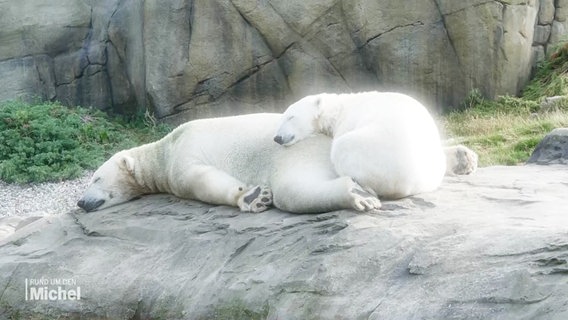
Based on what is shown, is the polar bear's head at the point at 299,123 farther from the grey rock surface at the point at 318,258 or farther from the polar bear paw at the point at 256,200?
the grey rock surface at the point at 318,258

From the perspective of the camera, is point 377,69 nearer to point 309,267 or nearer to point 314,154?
point 314,154

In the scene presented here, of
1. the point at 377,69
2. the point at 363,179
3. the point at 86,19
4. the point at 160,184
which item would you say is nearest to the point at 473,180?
the point at 363,179


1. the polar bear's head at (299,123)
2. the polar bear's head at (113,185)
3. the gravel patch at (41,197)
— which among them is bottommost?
Answer: the gravel patch at (41,197)

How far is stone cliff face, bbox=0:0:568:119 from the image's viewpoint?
43.3ft

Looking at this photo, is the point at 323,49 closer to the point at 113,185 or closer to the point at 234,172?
the point at 113,185

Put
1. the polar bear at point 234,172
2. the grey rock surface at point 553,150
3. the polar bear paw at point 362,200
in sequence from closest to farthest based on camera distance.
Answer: the polar bear paw at point 362,200, the polar bear at point 234,172, the grey rock surface at point 553,150

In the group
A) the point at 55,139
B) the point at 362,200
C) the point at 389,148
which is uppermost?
the point at 389,148

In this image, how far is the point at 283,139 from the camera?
252 inches

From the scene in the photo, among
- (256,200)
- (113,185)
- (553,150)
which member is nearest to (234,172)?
(256,200)

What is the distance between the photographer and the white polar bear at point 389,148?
5.55 metres

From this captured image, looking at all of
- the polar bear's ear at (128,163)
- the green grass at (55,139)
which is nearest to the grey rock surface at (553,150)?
the polar bear's ear at (128,163)

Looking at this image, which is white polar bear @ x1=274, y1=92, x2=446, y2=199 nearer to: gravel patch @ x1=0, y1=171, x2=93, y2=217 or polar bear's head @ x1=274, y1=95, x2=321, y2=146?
polar bear's head @ x1=274, y1=95, x2=321, y2=146

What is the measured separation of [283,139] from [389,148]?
1124 millimetres

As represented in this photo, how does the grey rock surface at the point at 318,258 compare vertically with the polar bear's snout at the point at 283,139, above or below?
below
